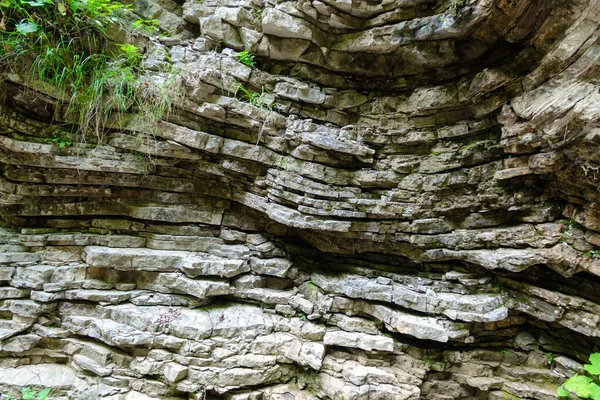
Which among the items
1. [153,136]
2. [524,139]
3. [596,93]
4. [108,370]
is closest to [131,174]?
[153,136]

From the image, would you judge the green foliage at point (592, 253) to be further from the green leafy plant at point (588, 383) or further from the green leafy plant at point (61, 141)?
the green leafy plant at point (61, 141)

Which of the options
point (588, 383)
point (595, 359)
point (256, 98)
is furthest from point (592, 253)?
point (256, 98)

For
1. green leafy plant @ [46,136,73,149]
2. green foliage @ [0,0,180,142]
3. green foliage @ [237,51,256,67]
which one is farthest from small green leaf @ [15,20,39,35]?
green foliage @ [237,51,256,67]

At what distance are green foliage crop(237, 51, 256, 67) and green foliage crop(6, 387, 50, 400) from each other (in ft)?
18.8

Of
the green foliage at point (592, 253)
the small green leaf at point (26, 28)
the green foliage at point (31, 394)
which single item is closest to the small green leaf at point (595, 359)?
the green foliage at point (592, 253)

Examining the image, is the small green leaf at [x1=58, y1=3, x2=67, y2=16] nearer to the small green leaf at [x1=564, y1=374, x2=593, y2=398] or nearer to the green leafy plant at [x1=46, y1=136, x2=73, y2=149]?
the green leafy plant at [x1=46, y1=136, x2=73, y2=149]

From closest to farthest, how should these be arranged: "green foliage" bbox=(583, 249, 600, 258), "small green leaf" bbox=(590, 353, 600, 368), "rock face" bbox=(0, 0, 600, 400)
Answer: "green foliage" bbox=(583, 249, 600, 258)
"small green leaf" bbox=(590, 353, 600, 368)
"rock face" bbox=(0, 0, 600, 400)

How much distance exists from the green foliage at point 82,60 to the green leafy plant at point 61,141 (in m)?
0.03

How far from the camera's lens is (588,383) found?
Answer: 12.2 feet

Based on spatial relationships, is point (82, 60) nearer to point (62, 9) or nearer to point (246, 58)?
point (62, 9)

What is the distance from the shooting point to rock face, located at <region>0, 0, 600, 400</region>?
13.4 feet

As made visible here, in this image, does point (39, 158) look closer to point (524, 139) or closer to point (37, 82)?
point (37, 82)

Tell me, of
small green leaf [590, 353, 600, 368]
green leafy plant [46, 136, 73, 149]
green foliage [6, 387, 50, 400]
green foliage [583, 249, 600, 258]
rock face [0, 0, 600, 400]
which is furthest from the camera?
green leafy plant [46, 136, 73, 149]

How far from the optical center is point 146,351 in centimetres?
432
